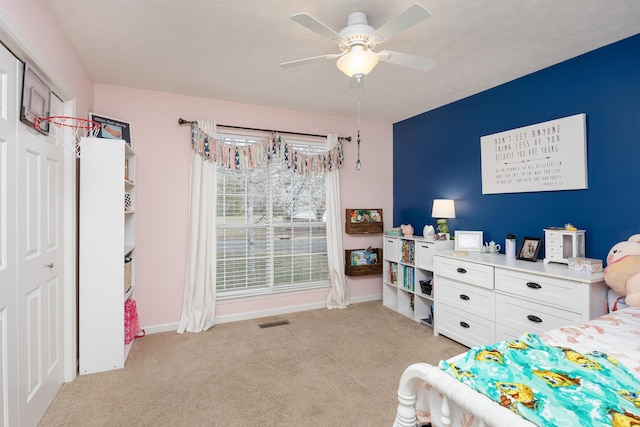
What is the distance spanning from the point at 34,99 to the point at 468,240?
370 centimetres

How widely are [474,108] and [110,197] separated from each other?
3608mm

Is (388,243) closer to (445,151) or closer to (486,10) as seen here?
(445,151)

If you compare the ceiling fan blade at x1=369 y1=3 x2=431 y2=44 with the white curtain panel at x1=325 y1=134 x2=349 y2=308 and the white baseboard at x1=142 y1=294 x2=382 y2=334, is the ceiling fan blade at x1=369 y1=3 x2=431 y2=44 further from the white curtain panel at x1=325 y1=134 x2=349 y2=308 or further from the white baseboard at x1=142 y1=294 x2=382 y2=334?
the white baseboard at x1=142 y1=294 x2=382 y2=334

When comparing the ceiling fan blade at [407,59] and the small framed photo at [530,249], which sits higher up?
the ceiling fan blade at [407,59]

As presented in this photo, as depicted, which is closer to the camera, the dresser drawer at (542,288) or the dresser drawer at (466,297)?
the dresser drawer at (542,288)

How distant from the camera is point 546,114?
2865 millimetres

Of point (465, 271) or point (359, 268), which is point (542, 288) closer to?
point (465, 271)

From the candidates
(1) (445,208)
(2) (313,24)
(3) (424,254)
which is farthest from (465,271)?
(2) (313,24)

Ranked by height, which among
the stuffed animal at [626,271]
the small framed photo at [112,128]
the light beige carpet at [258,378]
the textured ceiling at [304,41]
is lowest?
the light beige carpet at [258,378]

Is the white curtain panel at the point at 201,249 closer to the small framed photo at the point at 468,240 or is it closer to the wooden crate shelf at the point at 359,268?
the wooden crate shelf at the point at 359,268

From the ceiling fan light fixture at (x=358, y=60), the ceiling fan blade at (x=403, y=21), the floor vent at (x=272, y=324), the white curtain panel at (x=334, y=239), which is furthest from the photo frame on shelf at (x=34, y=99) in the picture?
the white curtain panel at (x=334, y=239)

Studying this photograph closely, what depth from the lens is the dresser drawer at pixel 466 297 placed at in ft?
9.38

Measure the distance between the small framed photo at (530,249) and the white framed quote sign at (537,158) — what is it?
0.46m

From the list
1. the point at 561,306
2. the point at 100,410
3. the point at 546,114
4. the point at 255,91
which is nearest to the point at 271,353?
the point at 100,410
